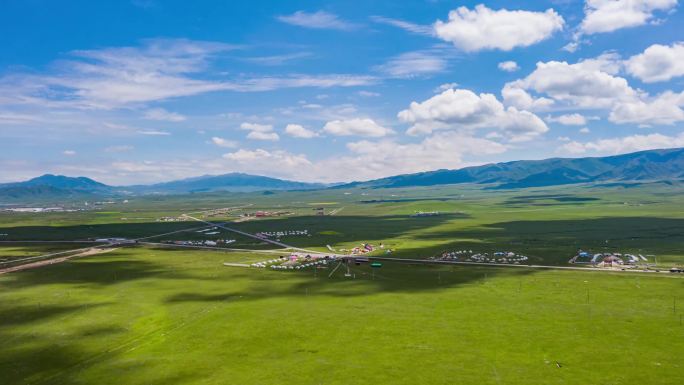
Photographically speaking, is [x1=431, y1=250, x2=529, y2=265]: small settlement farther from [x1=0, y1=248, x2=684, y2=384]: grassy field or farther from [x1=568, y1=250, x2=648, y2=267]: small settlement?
[x1=0, y1=248, x2=684, y2=384]: grassy field

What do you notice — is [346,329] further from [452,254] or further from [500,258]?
[500,258]

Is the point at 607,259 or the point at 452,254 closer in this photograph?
the point at 607,259

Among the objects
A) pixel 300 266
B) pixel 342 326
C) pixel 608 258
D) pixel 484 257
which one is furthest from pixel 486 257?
pixel 342 326

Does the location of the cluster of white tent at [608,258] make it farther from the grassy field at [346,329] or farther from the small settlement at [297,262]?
the small settlement at [297,262]

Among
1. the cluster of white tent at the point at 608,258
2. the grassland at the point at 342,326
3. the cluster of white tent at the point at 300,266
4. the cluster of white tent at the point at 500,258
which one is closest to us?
the grassland at the point at 342,326

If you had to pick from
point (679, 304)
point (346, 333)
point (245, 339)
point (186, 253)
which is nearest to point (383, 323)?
point (346, 333)

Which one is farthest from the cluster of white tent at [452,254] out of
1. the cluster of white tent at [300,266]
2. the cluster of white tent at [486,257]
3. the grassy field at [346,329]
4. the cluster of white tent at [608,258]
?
the cluster of white tent at [300,266]

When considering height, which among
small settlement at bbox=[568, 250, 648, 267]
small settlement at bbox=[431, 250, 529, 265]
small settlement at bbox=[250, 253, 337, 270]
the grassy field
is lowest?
the grassy field

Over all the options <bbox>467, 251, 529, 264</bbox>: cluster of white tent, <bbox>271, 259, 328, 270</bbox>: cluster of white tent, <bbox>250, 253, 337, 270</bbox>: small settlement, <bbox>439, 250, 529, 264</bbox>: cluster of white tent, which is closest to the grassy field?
<bbox>271, 259, 328, 270</bbox>: cluster of white tent

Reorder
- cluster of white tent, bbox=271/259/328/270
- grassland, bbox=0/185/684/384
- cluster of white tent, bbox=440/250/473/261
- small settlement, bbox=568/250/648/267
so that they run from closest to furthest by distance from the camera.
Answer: grassland, bbox=0/185/684/384 → small settlement, bbox=568/250/648/267 → cluster of white tent, bbox=271/259/328/270 → cluster of white tent, bbox=440/250/473/261
